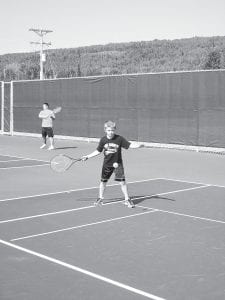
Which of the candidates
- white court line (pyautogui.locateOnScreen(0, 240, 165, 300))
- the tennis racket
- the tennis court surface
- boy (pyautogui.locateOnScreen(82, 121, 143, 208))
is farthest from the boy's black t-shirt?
white court line (pyautogui.locateOnScreen(0, 240, 165, 300))

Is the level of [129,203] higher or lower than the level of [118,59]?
lower

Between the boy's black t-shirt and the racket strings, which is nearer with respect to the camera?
the boy's black t-shirt

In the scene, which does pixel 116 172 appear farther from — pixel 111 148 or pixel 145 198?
pixel 145 198

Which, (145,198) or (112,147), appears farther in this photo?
(145,198)

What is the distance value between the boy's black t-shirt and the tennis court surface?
0.80 metres

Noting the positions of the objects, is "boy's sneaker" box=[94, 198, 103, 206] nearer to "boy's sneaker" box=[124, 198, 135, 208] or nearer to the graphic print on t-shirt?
"boy's sneaker" box=[124, 198, 135, 208]

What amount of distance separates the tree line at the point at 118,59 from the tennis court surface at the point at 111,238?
2653 inches

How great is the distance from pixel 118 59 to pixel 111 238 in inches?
3882

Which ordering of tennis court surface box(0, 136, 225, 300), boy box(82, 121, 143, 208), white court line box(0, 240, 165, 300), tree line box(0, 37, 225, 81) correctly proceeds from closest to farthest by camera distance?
white court line box(0, 240, 165, 300) < tennis court surface box(0, 136, 225, 300) < boy box(82, 121, 143, 208) < tree line box(0, 37, 225, 81)

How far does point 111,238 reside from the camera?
7223mm

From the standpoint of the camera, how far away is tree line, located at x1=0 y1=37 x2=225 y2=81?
88.8 metres

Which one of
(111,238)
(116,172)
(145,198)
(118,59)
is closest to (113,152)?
(116,172)

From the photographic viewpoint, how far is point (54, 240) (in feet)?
23.3

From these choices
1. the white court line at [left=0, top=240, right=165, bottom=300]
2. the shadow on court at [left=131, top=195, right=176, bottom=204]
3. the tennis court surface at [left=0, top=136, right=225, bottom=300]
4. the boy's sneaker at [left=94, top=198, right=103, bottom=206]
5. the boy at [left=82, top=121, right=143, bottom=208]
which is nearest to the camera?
the white court line at [left=0, top=240, right=165, bottom=300]
